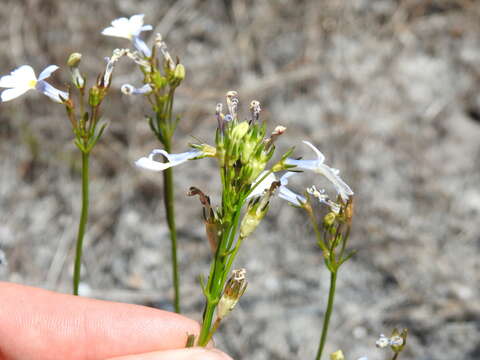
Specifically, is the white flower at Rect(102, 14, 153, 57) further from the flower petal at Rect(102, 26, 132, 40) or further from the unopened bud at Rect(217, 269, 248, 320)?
the unopened bud at Rect(217, 269, 248, 320)

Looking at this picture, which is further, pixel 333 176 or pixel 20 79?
pixel 20 79

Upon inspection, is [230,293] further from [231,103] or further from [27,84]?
[27,84]

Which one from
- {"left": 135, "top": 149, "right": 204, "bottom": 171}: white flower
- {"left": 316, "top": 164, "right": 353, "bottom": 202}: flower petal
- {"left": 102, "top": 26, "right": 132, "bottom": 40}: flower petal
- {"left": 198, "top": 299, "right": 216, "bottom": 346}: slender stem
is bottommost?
{"left": 198, "top": 299, "right": 216, "bottom": 346}: slender stem

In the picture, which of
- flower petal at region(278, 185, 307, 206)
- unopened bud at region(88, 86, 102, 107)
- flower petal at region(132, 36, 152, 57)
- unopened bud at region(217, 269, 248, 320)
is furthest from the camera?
flower petal at region(132, 36, 152, 57)

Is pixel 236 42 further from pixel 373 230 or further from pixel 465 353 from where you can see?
pixel 465 353

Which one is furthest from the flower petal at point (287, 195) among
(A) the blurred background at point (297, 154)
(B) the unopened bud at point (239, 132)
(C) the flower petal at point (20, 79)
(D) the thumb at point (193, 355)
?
(A) the blurred background at point (297, 154)

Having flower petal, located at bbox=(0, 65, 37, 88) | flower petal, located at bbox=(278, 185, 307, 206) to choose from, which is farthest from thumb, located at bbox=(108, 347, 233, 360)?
flower petal, located at bbox=(0, 65, 37, 88)

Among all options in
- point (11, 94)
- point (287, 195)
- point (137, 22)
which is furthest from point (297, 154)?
point (11, 94)
